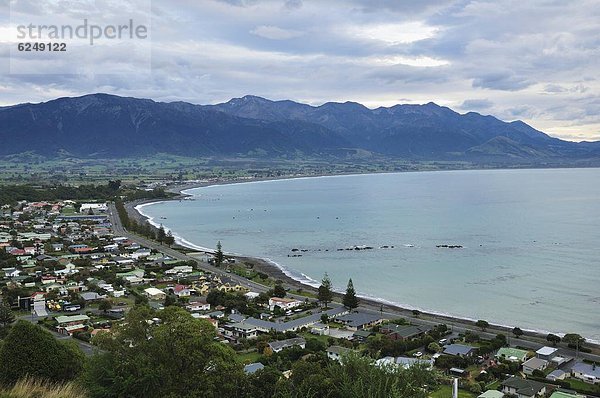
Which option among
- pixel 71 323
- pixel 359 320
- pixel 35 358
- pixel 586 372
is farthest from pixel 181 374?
pixel 71 323

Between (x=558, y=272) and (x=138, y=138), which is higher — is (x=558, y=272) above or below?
below

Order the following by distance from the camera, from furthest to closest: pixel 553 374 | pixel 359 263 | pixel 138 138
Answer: pixel 138 138
pixel 359 263
pixel 553 374

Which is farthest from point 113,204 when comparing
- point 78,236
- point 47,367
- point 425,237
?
point 47,367

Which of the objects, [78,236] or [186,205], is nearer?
[78,236]

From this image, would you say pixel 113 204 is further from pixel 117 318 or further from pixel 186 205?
pixel 117 318

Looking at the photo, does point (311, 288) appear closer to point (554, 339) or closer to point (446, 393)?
point (554, 339)

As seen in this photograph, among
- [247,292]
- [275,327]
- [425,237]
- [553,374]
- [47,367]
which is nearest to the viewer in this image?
[47,367]
